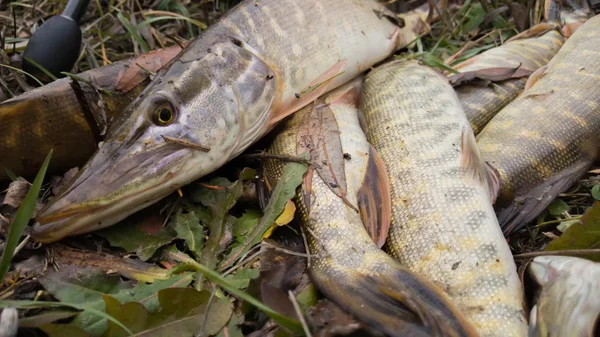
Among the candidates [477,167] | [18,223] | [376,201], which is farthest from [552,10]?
[18,223]

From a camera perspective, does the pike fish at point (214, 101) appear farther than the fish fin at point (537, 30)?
No

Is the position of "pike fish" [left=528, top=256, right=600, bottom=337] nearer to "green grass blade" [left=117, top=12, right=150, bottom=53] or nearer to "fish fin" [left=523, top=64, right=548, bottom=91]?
"fish fin" [left=523, top=64, right=548, bottom=91]

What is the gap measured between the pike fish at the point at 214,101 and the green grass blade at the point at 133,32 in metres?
0.82

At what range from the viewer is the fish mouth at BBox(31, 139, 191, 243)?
1919mm

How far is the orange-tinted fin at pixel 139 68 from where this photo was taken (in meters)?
2.45

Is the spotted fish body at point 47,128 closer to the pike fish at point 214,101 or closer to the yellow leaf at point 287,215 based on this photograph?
the pike fish at point 214,101

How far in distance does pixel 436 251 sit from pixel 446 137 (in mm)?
577

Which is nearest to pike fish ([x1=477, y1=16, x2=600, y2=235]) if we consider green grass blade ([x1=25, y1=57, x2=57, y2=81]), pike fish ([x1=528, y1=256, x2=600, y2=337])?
pike fish ([x1=528, y1=256, x2=600, y2=337])

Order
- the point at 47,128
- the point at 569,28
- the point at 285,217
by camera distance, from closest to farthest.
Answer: the point at 285,217 → the point at 47,128 → the point at 569,28

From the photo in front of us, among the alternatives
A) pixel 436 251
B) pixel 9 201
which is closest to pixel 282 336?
pixel 436 251

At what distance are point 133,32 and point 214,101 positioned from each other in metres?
1.23

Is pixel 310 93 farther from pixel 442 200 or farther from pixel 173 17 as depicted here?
pixel 173 17

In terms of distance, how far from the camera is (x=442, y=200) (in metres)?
2.05

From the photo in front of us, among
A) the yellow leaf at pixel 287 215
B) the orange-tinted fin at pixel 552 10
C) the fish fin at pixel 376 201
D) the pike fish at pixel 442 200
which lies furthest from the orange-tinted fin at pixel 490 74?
the yellow leaf at pixel 287 215
